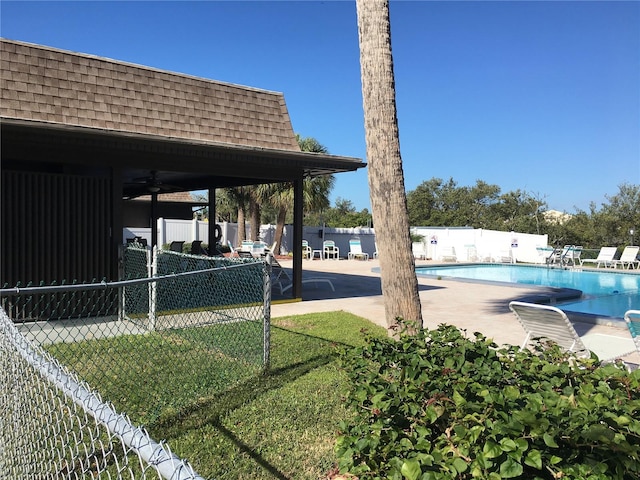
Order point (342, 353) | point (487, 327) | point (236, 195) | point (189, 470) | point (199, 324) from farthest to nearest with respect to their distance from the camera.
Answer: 1. point (236, 195)
2. point (487, 327)
3. point (199, 324)
4. point (342, 353)
5. point (189, 470)

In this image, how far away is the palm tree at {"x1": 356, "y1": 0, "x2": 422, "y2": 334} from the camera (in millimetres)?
4477

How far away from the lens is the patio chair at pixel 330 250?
94.9 feet

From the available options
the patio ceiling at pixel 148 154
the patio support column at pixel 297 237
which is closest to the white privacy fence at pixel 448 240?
the patio support column at pixel 297 237

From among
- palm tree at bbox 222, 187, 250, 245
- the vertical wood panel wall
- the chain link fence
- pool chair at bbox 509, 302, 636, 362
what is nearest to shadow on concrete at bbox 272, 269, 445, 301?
the chain link fence

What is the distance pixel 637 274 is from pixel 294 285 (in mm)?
16960

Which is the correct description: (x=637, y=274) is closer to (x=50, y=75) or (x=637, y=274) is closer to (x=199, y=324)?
(x=199, y=324)

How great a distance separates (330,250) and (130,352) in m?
23.6

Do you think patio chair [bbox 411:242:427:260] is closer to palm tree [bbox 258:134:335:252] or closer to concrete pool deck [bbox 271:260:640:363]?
palm tree [bbox 258:134:335:252]

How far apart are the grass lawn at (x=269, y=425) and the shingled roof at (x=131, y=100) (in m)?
5.29

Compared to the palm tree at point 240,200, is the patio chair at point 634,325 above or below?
below

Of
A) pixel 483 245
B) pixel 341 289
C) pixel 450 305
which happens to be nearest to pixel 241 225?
pixel 483 245

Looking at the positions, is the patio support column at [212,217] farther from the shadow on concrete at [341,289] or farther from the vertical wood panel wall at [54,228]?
the vertical wood panel wall at [54,228]

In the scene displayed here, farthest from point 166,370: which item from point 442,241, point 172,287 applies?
point 442,241

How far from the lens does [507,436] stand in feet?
5.14
